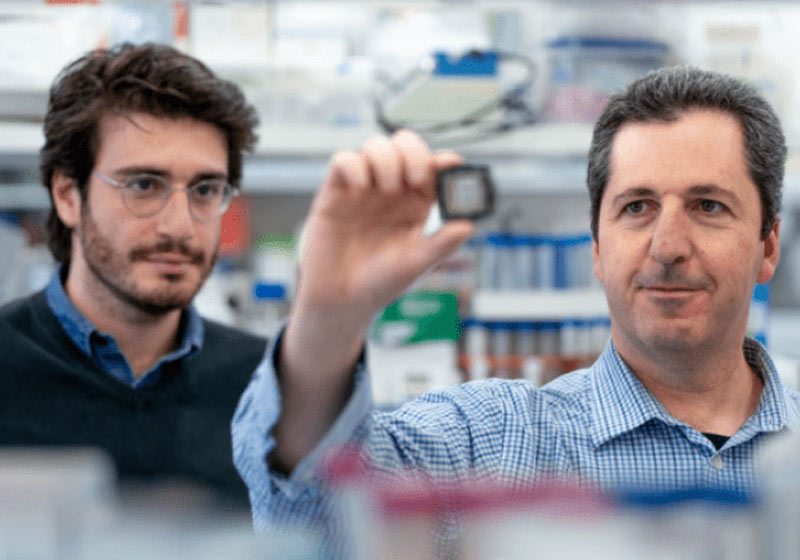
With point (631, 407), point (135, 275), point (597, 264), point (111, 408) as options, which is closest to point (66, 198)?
point (135, 275)

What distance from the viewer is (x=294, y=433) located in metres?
0.80

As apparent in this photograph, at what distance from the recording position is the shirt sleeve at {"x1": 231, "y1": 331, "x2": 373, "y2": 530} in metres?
0.79

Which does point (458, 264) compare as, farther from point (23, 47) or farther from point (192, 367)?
point (23, 47)

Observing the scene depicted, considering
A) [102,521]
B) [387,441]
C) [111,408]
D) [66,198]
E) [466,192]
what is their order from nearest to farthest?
[102,521], [466,192], [387,441], [111,408], [66,198]

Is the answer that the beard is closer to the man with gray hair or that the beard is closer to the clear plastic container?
the man with gray hair

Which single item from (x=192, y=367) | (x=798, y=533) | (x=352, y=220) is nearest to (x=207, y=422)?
(x=192, y=367)

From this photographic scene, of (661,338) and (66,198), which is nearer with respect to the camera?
(661,338)

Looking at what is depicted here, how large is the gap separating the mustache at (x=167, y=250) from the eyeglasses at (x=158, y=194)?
7 centimetres

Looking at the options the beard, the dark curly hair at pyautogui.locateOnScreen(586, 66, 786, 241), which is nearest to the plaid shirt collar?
the dark curly hair at pyautogui.locateOnScreen(586, 66, 786, 241)

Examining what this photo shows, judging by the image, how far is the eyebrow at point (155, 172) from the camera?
6.01 feet

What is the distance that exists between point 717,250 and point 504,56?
1.38m

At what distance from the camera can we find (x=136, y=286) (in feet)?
5.79

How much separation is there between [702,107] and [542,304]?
134 cm

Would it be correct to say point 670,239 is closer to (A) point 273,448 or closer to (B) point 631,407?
(B) point 631,407
